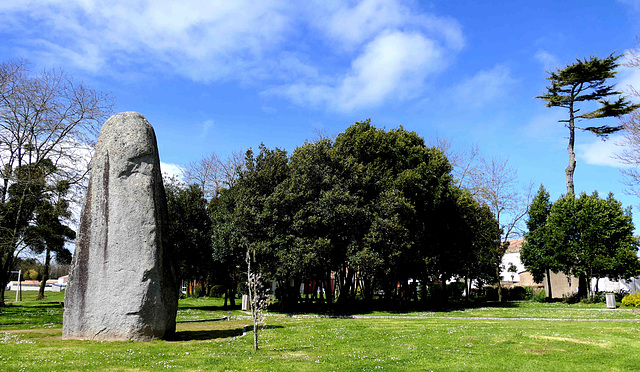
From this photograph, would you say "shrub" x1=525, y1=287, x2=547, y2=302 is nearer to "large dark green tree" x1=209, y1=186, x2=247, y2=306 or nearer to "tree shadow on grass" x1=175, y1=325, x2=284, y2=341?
"large dark green tree" x1=209, y1=186, x2=247, y2=306

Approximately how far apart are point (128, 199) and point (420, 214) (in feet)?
81.4

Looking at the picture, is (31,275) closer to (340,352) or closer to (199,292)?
(199,292)

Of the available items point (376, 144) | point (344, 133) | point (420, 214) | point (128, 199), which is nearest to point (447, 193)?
point (420, 214)

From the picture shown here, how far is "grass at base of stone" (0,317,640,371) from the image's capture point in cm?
996

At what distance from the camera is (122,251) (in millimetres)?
13148

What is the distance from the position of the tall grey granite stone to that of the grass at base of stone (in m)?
0.65

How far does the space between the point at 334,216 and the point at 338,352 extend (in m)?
16.5

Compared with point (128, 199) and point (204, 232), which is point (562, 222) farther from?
point (128, 199)

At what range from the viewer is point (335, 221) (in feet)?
93.2

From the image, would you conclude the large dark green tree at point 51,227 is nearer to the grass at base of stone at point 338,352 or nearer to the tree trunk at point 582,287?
the grass at base of stone at point 338,352

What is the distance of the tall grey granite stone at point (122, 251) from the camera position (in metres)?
12.9

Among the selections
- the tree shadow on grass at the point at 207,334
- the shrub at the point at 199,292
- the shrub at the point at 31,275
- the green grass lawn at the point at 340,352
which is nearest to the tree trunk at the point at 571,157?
the green grass lawn at the point at 340,352

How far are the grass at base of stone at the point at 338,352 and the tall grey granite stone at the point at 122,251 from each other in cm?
65

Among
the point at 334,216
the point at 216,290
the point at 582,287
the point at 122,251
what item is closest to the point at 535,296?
the point at 582,287
